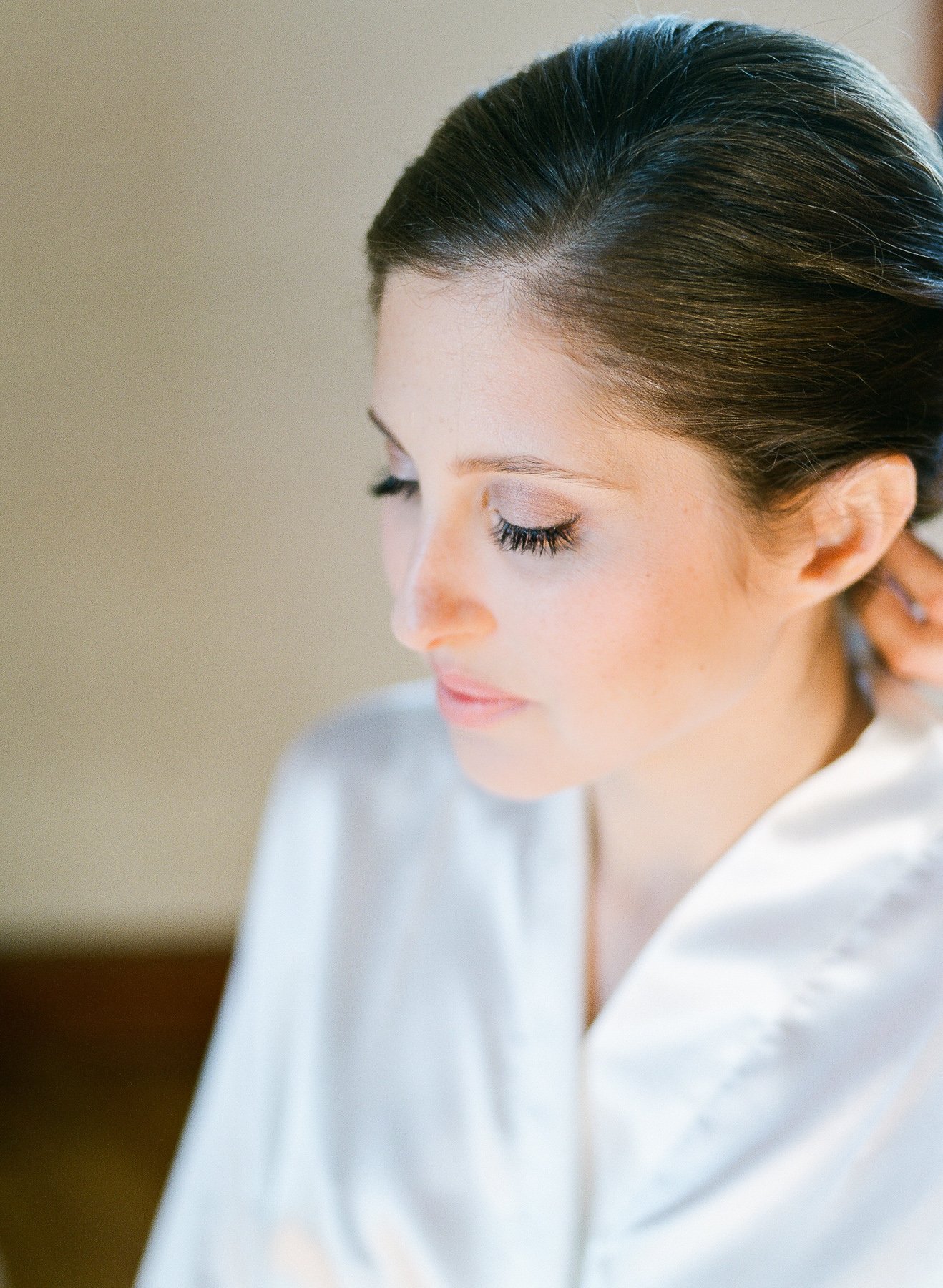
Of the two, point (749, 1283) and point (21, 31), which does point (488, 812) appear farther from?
point (21, 31)

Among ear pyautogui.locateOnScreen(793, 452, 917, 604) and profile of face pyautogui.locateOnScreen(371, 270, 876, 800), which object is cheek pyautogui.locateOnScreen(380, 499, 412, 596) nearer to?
profile of face pyautogui.locateOnScreen(371, 270, 876, 800)

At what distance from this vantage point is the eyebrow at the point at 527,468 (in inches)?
28.0

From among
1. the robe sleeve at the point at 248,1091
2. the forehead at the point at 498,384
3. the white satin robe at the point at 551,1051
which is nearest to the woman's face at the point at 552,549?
the forehead at the point at 498,384

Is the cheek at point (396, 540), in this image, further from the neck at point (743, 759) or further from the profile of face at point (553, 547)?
the neck at point (743, 759)

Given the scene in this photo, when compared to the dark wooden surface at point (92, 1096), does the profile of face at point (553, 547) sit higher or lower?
higher

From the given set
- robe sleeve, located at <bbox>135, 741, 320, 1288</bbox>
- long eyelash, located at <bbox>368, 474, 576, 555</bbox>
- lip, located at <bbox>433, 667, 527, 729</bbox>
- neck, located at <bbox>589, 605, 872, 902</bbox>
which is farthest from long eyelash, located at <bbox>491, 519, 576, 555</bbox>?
robe sleeve, located at <bbox>135, 741, 320, 1288</bbox>

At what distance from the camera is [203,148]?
135cm

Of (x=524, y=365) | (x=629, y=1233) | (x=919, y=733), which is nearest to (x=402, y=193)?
(x=524, y=365)

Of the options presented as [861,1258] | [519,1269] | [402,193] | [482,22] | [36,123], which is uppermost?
[482,22]

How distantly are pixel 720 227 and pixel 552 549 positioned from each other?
213mm

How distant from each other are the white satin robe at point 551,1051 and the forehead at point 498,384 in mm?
351

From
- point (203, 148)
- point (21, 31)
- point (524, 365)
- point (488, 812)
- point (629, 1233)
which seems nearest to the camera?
point (524, 365)

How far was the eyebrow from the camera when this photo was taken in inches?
28.0

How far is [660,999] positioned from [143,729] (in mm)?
1057
